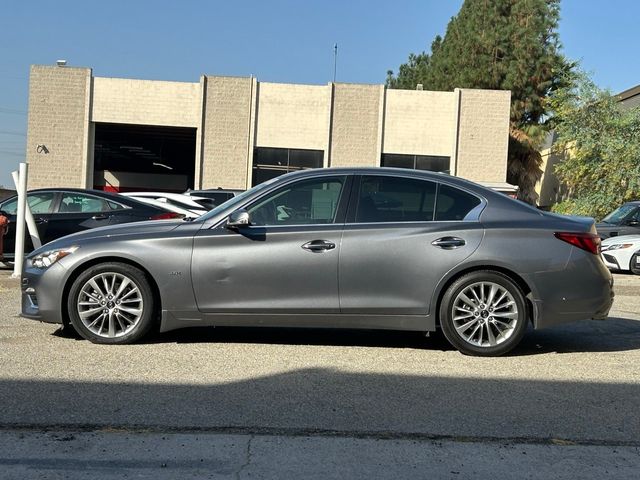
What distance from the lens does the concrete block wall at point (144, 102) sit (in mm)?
31531

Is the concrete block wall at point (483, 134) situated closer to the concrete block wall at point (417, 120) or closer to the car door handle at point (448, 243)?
the concrete block wall at point (417, 120)

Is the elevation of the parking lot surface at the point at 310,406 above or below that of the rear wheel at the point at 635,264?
below

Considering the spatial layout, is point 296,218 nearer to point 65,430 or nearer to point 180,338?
point 180,338

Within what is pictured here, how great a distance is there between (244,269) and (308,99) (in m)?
26.6

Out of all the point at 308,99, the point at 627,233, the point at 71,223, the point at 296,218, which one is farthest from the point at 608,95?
the point at 296,218

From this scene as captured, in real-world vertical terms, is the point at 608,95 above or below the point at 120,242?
above

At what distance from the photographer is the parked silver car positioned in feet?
20.2

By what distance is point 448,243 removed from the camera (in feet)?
20.3

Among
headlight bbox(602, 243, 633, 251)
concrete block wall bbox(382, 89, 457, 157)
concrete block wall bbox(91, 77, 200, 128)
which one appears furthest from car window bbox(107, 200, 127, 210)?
concrete block wall bbox(382, 89, 457, 157)

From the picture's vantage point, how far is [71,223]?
11.6m

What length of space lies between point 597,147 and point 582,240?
2490cm

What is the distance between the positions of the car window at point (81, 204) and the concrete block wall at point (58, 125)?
21170 millimetres

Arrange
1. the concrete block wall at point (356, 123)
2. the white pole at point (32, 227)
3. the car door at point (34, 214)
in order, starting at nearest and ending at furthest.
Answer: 1. the white pole at point (32, 227)
2. the car door at point (34, 214)
3. the concrete block wall at point (356, 123)

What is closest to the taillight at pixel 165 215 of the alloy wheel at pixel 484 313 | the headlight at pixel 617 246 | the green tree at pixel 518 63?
the alloy wheel at pixel 484 313
